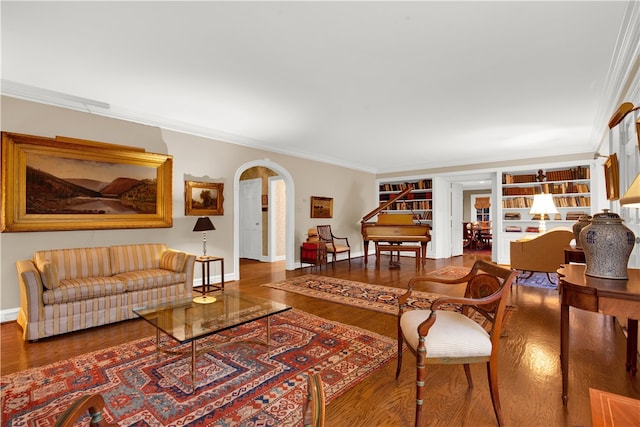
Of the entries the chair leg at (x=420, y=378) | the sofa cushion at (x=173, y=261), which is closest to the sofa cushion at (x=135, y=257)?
the sofa cushion at (x=173, y=261)

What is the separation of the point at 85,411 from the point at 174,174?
4633 mm

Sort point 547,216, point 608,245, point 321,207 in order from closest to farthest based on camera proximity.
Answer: point 608,245 → point 547,216 → point 321,207

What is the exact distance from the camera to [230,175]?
5.66 meters

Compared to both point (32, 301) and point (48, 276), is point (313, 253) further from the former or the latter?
point (32, 301)

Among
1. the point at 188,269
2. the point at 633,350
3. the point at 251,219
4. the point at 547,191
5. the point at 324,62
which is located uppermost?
the point at 324,62

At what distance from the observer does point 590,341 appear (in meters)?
2.98

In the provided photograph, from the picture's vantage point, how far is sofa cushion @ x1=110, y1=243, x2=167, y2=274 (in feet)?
13.1

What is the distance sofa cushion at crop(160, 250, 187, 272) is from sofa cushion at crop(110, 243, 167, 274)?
0.14 metres

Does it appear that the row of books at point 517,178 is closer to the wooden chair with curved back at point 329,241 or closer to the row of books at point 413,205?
the row of books at point 413,205

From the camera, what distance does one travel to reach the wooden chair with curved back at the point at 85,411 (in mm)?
710

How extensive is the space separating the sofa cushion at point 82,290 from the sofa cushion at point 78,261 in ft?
0.63

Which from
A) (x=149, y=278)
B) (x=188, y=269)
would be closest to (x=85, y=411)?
(x=149, y=278)

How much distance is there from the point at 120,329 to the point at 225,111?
118 inches

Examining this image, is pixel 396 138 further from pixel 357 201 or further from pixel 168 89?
pixel 168 89
